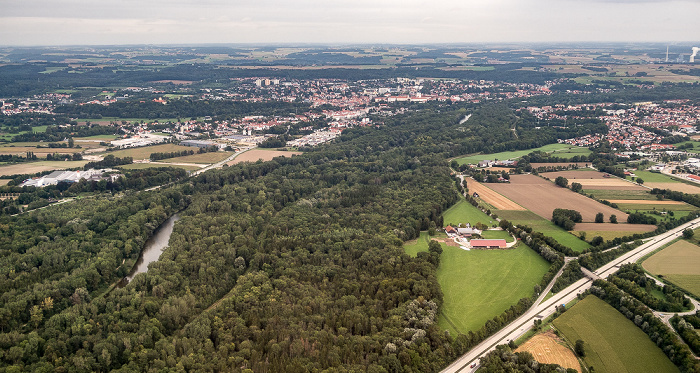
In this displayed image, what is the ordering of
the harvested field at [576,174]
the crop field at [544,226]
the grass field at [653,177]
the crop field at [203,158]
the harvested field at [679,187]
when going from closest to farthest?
the crop field at [544,226]
the harvested field at [679,187]
the grass field at [653,177]
the harvested field at [576,174]
the crop field at [203,158]

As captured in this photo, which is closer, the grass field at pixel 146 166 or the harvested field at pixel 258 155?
the grass field at pixel 146 166

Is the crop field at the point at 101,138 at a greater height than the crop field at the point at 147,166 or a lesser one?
greater

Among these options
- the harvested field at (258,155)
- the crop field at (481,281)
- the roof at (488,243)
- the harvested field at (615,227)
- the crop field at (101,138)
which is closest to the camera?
the crop field at (481,281)

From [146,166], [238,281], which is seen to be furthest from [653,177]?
[146,166]

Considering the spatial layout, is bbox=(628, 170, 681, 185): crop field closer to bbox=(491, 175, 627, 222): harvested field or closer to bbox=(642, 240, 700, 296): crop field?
bbox=(491, 175, 627, 222): harvested field

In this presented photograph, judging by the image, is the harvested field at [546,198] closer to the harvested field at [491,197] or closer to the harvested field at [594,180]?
the harvested field at [491,197]

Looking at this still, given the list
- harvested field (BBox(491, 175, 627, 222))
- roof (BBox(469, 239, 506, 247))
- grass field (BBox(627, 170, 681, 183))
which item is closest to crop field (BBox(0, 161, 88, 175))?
roof (BBox(469, 239, 506, 247))

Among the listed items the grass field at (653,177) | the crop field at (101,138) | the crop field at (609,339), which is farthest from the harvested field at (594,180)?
the crop field at (101,138)

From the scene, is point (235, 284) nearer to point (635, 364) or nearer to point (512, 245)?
point (512, 245)

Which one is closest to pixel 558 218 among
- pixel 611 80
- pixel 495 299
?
pixel 495 299

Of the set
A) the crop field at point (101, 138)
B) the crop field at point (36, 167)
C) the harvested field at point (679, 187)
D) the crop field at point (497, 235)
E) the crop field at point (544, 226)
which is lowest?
the crop field at point (497, 235)
